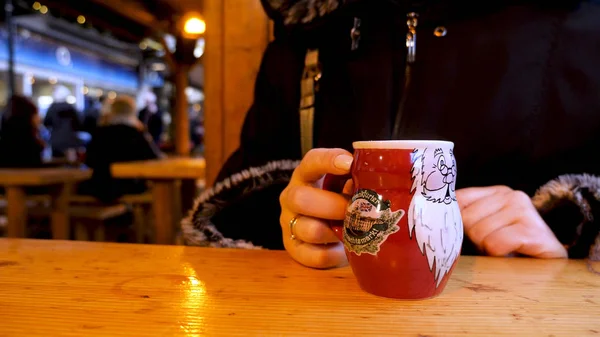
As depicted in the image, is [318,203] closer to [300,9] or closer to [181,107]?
[300,9]

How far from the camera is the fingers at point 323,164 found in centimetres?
46

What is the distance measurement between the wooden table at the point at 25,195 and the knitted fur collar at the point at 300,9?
2.25 meters

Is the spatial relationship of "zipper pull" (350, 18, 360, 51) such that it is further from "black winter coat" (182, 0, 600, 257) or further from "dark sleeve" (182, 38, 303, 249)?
"dark sleeve" (182, 38, 303, 249)

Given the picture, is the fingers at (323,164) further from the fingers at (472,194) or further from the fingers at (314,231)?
the fingers at (472,194)

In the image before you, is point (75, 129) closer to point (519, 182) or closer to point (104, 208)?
point (104, 208)

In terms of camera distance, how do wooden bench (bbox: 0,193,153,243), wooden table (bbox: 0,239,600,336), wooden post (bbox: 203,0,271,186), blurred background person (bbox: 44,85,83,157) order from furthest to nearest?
blurred background person (bbox: 44,85,83,157) < wooden bench (bbox: 0,193,153,243) < wooden post (bbox: 203,0,271,186) < wooden table (bbox: 0,239,600,336)

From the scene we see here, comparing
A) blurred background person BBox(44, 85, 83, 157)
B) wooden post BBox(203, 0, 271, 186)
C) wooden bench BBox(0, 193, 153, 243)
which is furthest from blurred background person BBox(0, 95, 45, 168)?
blurred background person BBox(44, 85, 83, 157)

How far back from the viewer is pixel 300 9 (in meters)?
0.76

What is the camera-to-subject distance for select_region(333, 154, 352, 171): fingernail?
45cm

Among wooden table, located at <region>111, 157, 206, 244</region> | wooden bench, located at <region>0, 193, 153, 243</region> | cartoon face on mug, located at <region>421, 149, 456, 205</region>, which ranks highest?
cartoon face on mug, located at <region>421, 149, 456, 205</region>

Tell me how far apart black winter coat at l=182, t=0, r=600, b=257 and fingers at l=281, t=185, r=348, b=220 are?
240 millimetres

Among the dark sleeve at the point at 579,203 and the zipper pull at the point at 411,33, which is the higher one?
the zipper pull at the point at 411,33

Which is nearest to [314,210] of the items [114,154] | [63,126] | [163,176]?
[163,176]

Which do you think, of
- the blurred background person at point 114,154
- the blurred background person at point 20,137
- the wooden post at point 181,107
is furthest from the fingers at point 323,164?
the wooden post at point 181,107
